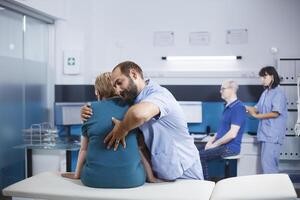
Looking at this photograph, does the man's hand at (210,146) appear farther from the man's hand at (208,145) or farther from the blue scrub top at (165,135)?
the blue scrub top at (165,135)

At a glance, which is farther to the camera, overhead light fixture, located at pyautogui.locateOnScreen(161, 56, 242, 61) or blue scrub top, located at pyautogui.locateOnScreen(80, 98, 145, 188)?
overhead light fixture, located at pyautogui.locateOnScreen(161, 56, 242, 61)

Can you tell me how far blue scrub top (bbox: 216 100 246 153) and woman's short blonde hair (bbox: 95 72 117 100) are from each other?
7.58 feet

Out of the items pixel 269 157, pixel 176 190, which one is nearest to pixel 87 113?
pixel 176 190

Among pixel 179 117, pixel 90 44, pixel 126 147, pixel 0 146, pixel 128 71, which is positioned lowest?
pixel 0 146

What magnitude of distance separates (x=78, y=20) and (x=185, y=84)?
165 centimetres

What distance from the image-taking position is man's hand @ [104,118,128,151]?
6.89 feet

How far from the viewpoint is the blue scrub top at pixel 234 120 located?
440 centimetres

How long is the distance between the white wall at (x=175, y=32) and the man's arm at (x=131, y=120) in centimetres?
358

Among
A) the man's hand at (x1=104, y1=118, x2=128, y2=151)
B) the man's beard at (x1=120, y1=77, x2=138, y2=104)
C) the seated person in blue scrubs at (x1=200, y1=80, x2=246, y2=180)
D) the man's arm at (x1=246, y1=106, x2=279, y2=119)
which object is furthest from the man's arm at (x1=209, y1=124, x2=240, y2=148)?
the man's hand at (x1=104, y1=118, x2=128, y2=151)

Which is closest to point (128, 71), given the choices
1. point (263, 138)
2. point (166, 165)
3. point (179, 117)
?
point (179, 117)

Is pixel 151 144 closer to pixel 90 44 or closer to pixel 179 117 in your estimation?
pixel 179 117

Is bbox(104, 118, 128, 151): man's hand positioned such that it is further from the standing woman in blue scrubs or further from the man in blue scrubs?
the standing woman in blue scrubs

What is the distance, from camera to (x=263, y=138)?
4871 mm

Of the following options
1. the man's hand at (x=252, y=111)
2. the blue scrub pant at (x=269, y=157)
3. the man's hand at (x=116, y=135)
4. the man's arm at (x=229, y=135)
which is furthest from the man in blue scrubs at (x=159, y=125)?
the man's hand at (x=252, y=111)
